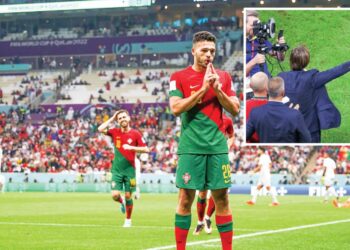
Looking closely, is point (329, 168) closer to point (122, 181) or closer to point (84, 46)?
point (122, 181)

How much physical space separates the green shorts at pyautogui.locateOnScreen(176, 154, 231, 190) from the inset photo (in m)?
3.72

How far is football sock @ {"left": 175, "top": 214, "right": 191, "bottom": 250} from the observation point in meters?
9.52

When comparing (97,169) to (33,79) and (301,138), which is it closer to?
(33,79)

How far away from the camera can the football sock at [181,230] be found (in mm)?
9523

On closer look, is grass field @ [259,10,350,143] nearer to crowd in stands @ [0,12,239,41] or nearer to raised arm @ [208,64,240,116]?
raised arm @ [208,64,240,116]

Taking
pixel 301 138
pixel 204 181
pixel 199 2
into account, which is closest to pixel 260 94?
pixel 301 138

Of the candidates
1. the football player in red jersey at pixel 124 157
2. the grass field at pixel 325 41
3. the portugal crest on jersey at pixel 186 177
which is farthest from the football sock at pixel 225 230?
the football player in red jersey at pixel 124 157

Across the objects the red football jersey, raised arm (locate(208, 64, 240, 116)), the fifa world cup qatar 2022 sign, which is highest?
the fifa world cup qatar 2022 sign

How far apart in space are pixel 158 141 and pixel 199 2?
30.7 ft

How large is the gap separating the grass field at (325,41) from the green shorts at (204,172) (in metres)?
4.13

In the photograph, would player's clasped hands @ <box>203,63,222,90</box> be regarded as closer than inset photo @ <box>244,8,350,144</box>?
Yes

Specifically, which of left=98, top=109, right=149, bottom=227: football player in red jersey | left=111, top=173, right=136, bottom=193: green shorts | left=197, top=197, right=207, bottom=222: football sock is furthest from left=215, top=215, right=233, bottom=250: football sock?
left=111, top=173, right=136, bottom=193: green shorts

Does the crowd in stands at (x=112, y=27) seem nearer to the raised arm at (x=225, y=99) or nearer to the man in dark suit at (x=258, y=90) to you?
the man in dark suit at (x=258, y=90)

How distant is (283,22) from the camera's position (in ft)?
44.5
